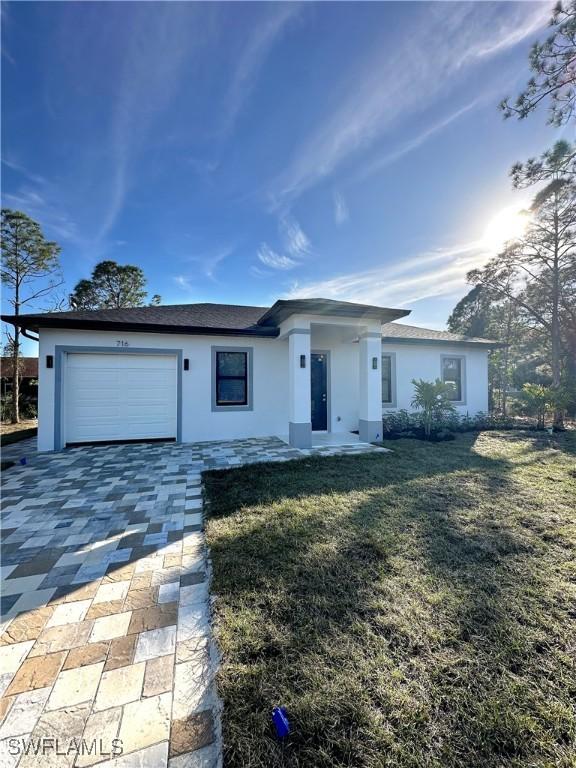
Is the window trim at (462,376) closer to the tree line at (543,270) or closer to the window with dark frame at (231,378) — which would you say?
the tree line at (543,270)

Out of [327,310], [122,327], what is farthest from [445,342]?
[122,327]

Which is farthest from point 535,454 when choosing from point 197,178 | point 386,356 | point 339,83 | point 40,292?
point 40,292

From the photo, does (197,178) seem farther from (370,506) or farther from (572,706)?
(572,706)

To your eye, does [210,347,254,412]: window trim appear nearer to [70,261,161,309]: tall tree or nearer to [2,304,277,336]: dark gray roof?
[2,304,277,336]: dark gray roof

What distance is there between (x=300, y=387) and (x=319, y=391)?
236 cm

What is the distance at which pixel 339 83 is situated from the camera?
6719mm

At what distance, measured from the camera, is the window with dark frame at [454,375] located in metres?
11.7

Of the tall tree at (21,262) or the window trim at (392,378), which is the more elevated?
the tall tree at (21,262)

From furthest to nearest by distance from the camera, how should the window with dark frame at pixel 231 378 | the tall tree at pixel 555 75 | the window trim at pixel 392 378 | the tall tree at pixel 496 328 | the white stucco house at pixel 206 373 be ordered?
the tall tree at pixel 496 328 < the window trim at pixel 392 378 < the window with dark frame at pixel 231 378 < the white stucco house at pixel 206 373 < the tall tree at pixel 555 75

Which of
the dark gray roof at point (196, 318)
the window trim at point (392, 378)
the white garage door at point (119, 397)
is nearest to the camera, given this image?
the dark gray roof at point (196, 318)

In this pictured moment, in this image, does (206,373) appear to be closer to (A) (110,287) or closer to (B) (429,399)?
(B) (429,399)

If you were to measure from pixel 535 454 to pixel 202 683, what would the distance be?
8.15 metres

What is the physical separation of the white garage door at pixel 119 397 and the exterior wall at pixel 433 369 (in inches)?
274

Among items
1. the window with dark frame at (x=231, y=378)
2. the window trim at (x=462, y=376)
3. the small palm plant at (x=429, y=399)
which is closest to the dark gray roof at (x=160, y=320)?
the window with dark frame at (x=231, y=378)
